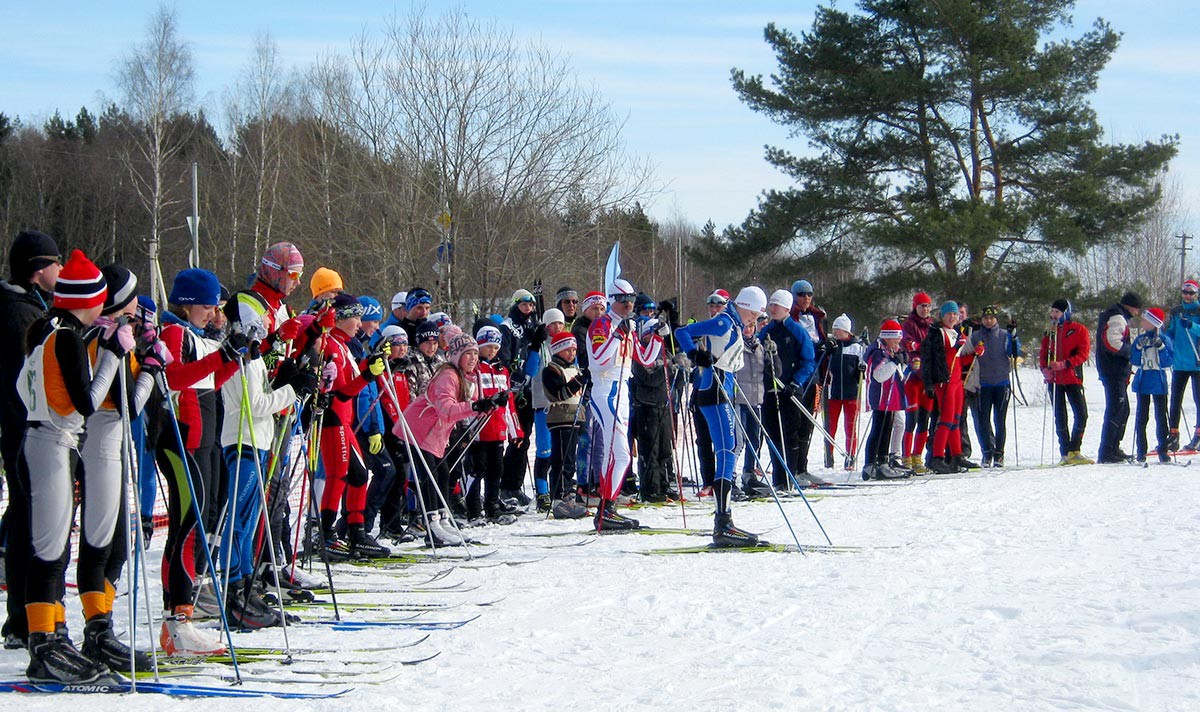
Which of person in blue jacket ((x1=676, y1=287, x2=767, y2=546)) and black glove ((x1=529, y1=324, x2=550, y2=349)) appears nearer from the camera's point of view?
person in blue jacket ((x1=676, y1=287, x2=767, y2=546))

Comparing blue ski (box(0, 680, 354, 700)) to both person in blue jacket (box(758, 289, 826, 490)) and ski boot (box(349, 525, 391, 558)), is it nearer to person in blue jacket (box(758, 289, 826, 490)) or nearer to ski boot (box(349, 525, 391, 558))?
ski boot (box(349, 525, 391, 558))

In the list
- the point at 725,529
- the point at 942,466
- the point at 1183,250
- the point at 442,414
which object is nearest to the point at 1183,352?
the point at 942,466

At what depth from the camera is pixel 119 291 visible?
16.5 ft

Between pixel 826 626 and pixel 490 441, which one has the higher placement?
pixel 490 441

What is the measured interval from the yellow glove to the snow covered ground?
1.29 meters

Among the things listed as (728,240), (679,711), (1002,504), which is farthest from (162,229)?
(679,711)

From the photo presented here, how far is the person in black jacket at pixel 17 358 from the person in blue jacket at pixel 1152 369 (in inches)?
Answer: 462

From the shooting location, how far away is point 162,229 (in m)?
41.5

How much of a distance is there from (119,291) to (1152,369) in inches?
462

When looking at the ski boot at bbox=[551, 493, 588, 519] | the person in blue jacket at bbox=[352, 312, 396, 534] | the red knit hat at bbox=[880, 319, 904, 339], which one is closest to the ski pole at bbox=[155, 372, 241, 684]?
the person in blue jacket at bbox=[352, 312, 396, 534]

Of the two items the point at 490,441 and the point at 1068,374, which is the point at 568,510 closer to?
the point at 490,441

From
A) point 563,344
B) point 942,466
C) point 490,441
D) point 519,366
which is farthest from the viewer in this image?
point 942,466

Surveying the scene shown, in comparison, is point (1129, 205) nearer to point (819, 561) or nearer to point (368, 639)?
point (819, 561)

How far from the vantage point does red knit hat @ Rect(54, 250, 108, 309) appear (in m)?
4.58
